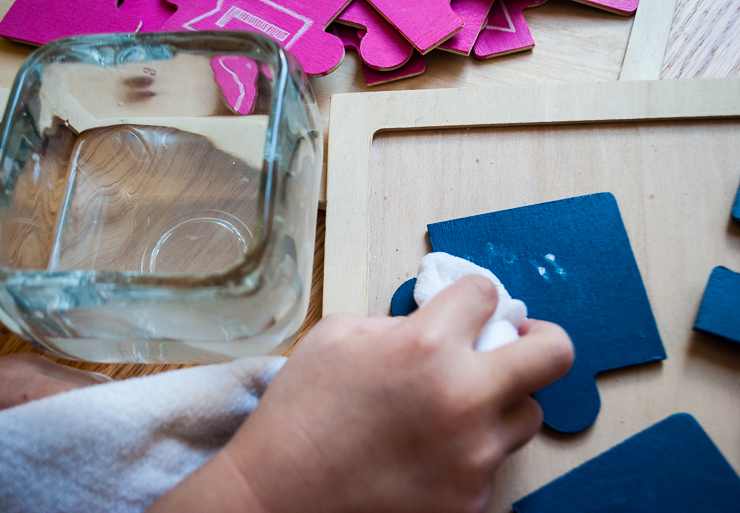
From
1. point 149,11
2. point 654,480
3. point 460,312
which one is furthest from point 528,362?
point 149,11

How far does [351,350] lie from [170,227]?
281 millimetres

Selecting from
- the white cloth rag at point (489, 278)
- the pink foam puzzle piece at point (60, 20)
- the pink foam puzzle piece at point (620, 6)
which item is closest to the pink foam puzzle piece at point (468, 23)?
the pink foam puzzle piece at point (620, 6)

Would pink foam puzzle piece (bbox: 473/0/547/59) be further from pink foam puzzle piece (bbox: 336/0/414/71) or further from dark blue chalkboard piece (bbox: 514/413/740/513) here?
dark blue chalkboard piece (bbox: 514/413/740/513)

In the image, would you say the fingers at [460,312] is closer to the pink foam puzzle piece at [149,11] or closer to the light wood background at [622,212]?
the light wood background at [622,212]

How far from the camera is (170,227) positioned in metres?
0.54

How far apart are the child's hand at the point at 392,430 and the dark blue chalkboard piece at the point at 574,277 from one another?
0.27 feet

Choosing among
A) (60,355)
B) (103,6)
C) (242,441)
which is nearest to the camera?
(242,441)

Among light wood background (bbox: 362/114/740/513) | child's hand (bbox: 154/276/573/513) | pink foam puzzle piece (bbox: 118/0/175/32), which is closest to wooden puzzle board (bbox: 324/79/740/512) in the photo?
light wood background (bbox: 362/114/740/513)

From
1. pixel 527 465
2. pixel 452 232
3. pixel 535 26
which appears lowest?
pixel 527 465

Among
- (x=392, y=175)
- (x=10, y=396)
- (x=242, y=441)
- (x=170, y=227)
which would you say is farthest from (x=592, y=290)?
(x=10, y=396)

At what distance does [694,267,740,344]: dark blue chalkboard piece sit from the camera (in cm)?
43

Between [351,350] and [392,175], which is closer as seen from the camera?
[351,350]

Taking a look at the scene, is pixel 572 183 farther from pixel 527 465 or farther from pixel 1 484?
pixel 1 484

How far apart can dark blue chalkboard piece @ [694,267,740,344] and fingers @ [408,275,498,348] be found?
0.20m
